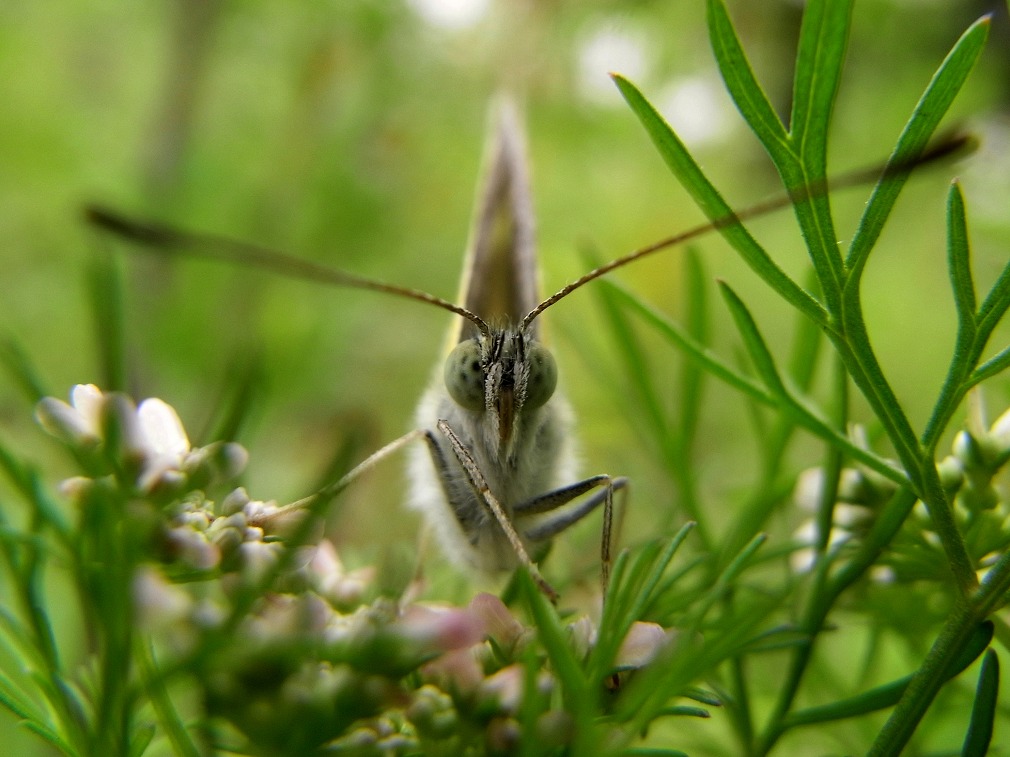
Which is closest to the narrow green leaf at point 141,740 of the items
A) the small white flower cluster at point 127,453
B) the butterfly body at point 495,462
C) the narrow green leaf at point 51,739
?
the narrow green leaf at point 51,739

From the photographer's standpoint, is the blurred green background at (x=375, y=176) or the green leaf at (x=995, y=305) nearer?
the green leaf at (x=995, y=305)

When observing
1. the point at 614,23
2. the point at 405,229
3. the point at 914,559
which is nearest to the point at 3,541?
the point at 914,559

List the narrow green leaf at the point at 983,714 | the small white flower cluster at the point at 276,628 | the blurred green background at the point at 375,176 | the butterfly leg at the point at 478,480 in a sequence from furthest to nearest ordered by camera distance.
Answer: the blurred green background at the point at 375,176 → the butterfly leg at the point at 478,480 → the narrow green leaf at the point at 983,714 → the small white flower cluster at the point at 276,628

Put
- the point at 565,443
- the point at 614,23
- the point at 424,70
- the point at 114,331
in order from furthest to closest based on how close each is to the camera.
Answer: the point at 424,70, the point at 614,23, the point at 565,443, the point at 114,331

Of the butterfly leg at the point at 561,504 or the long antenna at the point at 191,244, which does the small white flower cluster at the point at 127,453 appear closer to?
the long antenna at the point at 191,244

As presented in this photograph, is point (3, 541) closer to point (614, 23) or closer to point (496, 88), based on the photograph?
point (614, 23)

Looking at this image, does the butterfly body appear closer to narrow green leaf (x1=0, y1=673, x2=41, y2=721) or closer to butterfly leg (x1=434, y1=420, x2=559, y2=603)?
butterfly leg (x1=434, y1=420, x2=559, y2=603)

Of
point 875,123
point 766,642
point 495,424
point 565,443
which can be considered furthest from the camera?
point 875,123

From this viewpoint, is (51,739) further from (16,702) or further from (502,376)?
(502,376)

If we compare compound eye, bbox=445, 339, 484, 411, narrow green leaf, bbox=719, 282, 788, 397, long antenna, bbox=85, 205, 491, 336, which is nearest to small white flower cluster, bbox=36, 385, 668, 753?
long antenna, bbox=85, 205, 491, 336
